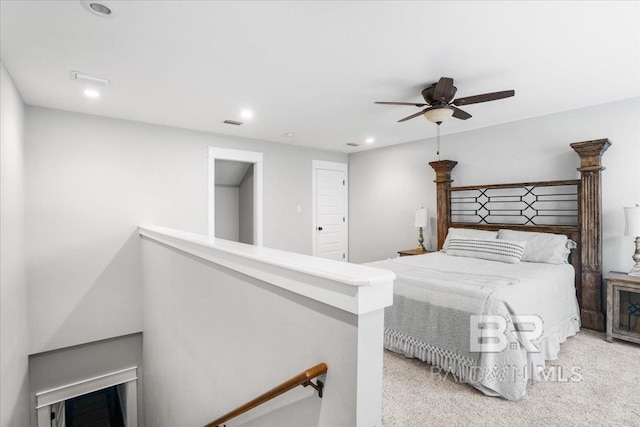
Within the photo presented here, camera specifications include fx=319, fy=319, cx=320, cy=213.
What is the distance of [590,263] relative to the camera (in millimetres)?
3406

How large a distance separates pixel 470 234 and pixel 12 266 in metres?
4.80

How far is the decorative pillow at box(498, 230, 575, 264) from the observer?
3454 mm

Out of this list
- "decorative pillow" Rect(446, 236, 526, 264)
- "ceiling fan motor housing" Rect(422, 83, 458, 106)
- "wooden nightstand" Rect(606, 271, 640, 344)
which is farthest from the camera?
"decorative pillow" Rect(446, 236, 526, 264)

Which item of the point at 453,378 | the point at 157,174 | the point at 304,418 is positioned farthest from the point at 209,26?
the point at 453,378

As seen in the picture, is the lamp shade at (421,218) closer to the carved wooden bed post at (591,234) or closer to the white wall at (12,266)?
the carved wooden bed post at (591,234)

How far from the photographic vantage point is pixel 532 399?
2.19m

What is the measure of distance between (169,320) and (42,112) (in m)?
2.69

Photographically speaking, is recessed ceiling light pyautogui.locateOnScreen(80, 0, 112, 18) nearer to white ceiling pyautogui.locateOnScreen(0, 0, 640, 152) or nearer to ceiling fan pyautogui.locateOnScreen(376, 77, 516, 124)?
white ceiling pyautogui.locateOnScreen(0, 0, 640, 152)

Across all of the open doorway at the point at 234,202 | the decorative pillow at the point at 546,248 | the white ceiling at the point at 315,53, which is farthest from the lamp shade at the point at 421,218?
the open doorway at the point at 234,202

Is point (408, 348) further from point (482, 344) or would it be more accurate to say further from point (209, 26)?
point (209, 26)

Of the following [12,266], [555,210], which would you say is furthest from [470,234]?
[12,266]

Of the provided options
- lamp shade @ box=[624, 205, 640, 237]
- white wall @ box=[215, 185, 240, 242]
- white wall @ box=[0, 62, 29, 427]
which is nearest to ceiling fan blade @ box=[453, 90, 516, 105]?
lamp shade @ box=[624, 205, 640, 237]

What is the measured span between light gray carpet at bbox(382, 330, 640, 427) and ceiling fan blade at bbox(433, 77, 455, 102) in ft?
7.54

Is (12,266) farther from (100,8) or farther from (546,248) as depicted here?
(546,248)
